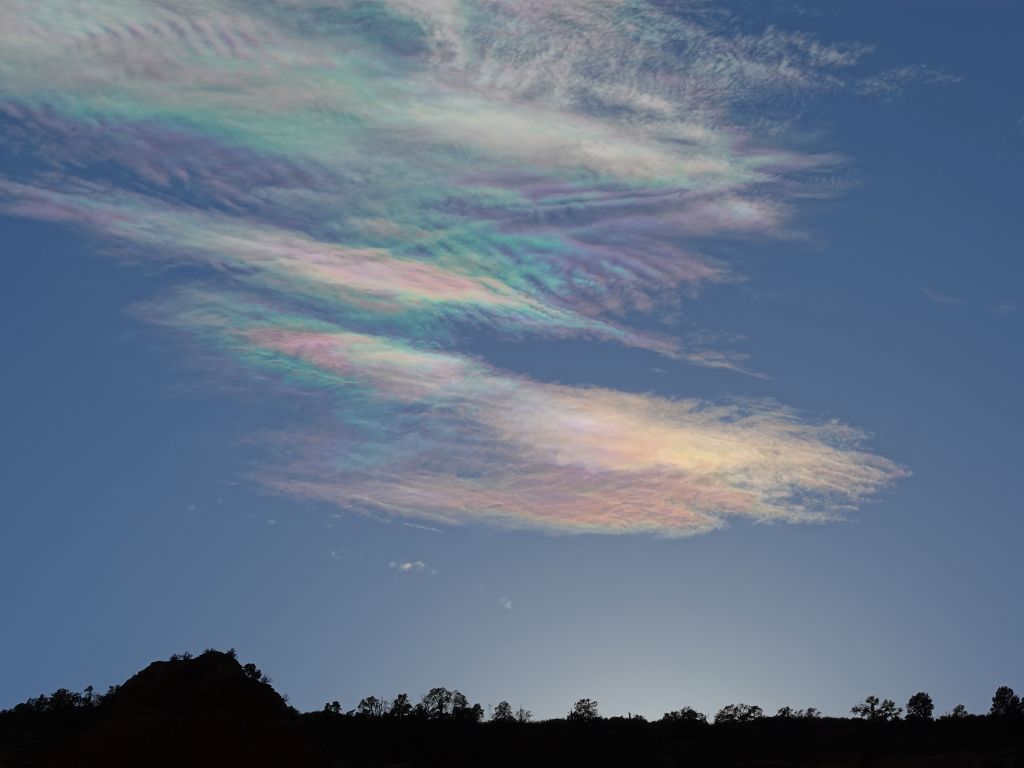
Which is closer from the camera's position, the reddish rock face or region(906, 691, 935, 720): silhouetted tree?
the reddish rock face

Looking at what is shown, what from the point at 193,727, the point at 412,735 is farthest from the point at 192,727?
the point at 412,735

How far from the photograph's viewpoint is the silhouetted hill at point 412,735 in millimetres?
51469

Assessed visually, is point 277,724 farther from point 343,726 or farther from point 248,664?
point 343,726

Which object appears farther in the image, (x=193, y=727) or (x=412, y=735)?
(x=412, y=735)

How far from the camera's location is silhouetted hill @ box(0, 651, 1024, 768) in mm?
51469

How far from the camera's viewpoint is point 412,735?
110062 mm

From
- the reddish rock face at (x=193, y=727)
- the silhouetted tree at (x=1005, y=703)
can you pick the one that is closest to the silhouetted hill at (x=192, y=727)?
the reddish rock face at (x=193, y=727)

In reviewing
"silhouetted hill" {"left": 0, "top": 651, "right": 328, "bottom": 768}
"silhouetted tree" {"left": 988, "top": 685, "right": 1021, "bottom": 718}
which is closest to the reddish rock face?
"silhouetted hill" {"left": 0, "top": 651, "right": 328, "bottom": 768}

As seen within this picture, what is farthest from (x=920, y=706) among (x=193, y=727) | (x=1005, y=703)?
(x=193, y=727)

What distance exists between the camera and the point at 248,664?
9150 centimetres

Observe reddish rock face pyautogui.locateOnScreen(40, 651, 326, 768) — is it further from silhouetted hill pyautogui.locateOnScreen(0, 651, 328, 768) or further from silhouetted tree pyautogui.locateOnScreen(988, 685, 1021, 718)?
silhouetted tree pyautogui.locateOnScreen(988, 685, 1021, 718)

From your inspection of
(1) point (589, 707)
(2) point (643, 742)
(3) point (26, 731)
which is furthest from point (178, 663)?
(1) point (589, 707)

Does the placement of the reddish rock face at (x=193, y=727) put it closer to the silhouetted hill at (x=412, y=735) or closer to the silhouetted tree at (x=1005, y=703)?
the silhouetted hill at (x=412, y=735)

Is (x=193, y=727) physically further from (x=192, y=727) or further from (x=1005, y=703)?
(x=1005, y=703)
